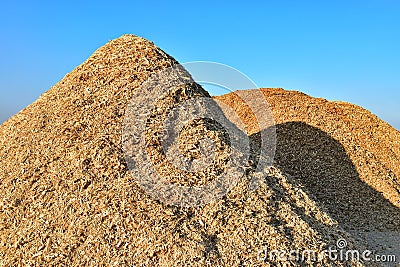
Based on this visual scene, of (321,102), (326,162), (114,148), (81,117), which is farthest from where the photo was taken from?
(321,102)

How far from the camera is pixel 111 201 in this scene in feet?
11.4

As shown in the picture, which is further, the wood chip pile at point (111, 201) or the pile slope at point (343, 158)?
the pile slope at point (343, 158)

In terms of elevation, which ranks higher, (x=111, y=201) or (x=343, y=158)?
(x=343, y=158)

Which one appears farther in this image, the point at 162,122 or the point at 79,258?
the point at 162,122

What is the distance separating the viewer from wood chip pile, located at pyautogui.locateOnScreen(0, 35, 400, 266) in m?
3.24

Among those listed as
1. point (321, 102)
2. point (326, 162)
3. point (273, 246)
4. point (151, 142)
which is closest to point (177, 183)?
point (151, 142)

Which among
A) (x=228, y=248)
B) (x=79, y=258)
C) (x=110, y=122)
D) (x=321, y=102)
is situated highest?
(x=321, y=102)

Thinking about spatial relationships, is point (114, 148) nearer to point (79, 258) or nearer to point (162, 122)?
point (162, 122)

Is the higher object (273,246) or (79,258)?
(273,246)

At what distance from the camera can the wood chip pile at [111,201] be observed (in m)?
3.24

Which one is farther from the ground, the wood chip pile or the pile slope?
the pile slope

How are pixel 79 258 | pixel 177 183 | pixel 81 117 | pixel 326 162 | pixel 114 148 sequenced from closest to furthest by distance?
pixel 79 258, pixel 177 183, pixel 114 148, pixel 81 117, pixel 326 162

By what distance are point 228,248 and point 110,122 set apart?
1771 mm

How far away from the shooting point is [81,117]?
4234 mm
